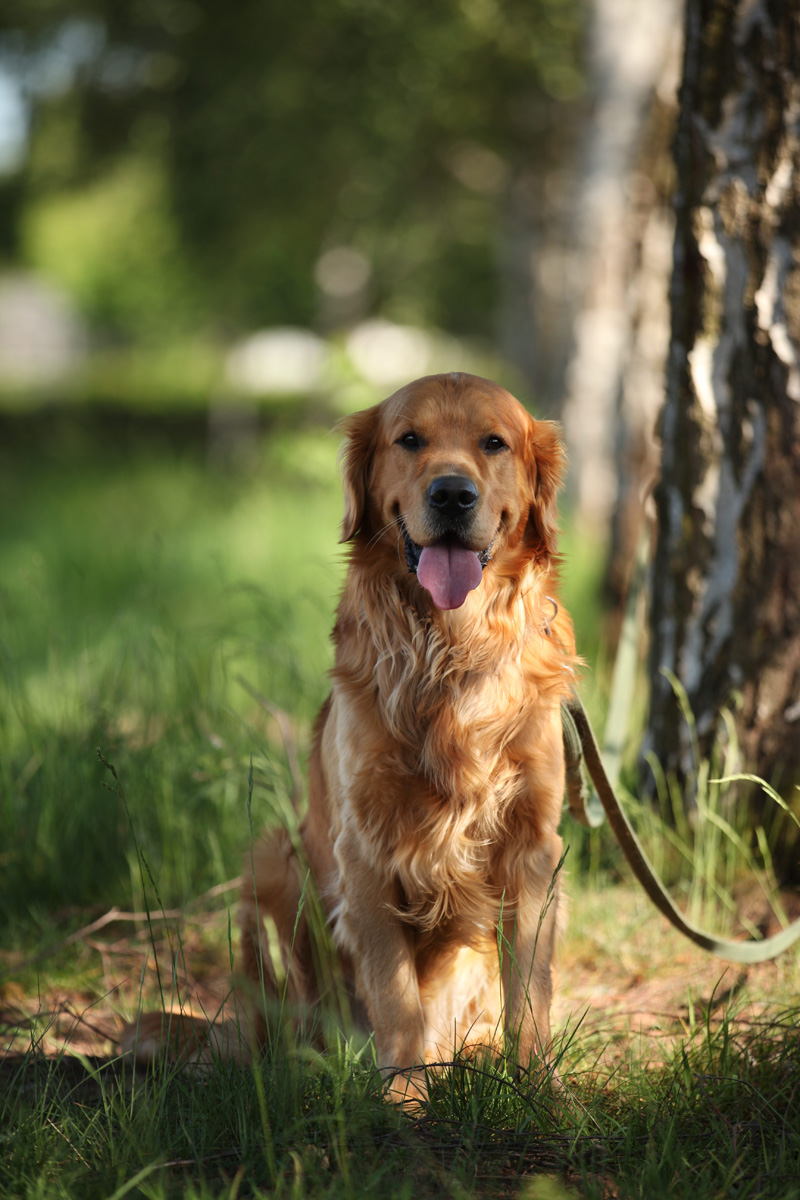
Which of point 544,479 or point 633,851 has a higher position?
point 544,479

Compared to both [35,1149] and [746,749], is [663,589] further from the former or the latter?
[35,1149]

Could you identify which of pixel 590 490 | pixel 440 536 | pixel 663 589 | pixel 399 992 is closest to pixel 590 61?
pixel 590 490

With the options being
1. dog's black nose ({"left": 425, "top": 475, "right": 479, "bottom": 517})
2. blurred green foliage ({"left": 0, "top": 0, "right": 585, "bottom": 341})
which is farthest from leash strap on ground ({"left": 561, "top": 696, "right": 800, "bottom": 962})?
blurred green foliage ({"left": 0, "top": 0, "right": 585, "bottom": 341})

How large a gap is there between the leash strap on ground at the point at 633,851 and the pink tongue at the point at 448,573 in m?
0.44

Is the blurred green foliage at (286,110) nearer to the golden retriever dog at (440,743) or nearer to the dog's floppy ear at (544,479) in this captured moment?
the dog's floppy ear at (544,479)

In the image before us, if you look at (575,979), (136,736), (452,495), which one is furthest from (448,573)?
(136,736)

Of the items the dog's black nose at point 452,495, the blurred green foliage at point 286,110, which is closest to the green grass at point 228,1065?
the dog's black nose at point 452,495

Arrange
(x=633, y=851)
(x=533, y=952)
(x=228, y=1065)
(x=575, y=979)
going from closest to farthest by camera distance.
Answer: (x=228, y=1065) → (x=533, y=952) → (x=633, y=851) → (x=575, y=979)

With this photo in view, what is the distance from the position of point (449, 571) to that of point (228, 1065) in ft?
3.55

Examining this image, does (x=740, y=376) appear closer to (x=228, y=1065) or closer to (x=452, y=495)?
(x=452, y=495)

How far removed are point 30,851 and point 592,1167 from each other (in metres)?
2.09

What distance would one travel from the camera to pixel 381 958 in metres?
2.15

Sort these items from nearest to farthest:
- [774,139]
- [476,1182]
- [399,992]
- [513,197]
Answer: [476,1182]
[399,992]
[774,139]
[513,197]

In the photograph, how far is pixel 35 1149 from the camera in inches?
70.5
